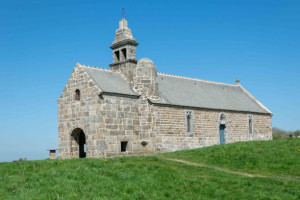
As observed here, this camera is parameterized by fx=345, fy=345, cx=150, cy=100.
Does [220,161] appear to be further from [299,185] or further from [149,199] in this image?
[149,199]

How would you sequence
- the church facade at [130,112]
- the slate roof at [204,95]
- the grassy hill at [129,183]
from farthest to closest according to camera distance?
the slate roof at [204,95]
the church facade at [130,112]
the grassy hill at [129,183]

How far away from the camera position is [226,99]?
116 feet

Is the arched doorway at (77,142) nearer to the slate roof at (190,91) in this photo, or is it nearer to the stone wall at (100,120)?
the stone wall at (100,120)

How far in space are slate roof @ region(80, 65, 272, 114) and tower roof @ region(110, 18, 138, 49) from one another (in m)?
2.80

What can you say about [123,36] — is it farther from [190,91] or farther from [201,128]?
[201,128]

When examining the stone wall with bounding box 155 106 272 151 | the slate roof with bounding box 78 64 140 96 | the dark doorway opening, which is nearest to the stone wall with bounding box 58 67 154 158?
the slate roof with bounding box 78 64 140 96

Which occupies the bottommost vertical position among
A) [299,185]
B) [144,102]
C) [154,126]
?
[299,185]

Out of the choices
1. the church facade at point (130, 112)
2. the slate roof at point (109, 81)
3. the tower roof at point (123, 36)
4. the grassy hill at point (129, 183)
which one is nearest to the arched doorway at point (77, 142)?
the church facade at point (130, 112)

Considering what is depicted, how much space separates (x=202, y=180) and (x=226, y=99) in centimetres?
2329

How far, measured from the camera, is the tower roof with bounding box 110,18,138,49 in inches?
1152

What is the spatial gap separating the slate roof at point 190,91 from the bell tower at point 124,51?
0.76 metres

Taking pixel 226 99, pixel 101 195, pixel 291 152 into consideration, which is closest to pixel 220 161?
pixel 291 152

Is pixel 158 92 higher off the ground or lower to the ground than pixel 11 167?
higher

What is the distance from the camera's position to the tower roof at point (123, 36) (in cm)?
2925
